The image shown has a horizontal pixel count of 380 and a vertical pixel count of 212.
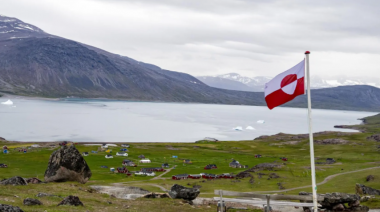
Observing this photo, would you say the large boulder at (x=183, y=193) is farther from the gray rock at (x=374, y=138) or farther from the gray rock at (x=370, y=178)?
the gray rock at (x=374, y=138)

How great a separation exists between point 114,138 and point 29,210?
14395cm

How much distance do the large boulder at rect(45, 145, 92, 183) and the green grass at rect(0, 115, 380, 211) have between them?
4.69 meters

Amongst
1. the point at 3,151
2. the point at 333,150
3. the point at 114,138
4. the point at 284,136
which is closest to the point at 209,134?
the point at 284,136

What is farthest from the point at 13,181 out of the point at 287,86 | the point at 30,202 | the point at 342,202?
the point at 342,202

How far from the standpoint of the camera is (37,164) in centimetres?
7962

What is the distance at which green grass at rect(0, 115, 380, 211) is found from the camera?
52341 mm

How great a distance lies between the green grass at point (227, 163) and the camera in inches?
2061

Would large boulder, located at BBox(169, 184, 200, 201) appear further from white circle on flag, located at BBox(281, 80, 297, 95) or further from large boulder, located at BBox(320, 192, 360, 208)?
white circle on flag, located at BBox(281, 80, 297, 95)

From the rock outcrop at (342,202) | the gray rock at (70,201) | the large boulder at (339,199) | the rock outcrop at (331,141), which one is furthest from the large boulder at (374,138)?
the gray rock at (70,201)

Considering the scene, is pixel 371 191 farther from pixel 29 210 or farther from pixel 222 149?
pixel 222 149

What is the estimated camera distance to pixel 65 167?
40281mm

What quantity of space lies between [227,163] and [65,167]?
60.0m

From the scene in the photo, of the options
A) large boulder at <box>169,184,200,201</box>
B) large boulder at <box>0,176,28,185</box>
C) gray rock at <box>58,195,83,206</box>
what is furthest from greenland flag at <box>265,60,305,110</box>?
large boulder at <box>0,176,28,185</box>

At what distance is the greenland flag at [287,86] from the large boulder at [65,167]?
93.1ft
